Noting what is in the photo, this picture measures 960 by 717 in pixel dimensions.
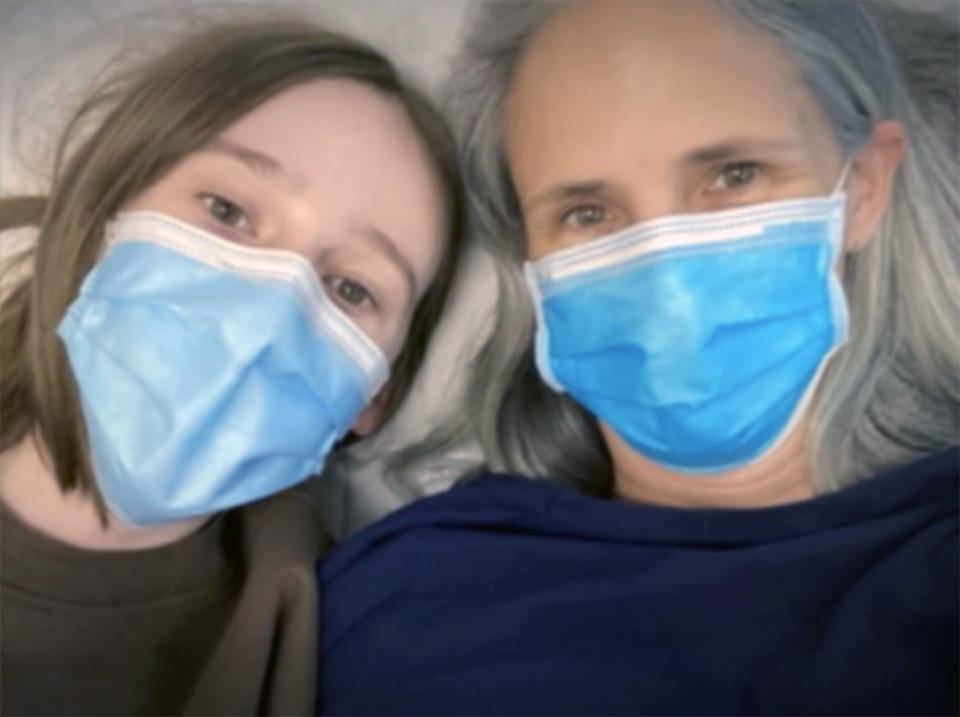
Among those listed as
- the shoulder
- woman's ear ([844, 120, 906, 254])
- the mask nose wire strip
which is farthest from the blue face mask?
woman's ear ([844, 120, 906, 254])

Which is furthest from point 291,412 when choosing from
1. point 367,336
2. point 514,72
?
point 514,72

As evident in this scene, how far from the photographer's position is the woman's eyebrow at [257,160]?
902 millimetres

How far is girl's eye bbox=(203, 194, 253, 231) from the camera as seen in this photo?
2.95ft

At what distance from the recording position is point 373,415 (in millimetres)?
1043

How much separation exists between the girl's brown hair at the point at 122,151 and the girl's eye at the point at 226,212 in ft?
0.16

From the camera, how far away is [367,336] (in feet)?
3.09

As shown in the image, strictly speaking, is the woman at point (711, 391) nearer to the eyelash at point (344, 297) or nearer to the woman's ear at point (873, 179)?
the woman's ear at point (873, 179)

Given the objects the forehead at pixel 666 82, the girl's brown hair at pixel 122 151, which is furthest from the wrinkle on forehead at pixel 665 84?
the girl's brown hair at pixel 122 151

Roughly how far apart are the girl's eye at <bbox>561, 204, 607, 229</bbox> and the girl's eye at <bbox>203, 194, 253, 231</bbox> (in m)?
0.25

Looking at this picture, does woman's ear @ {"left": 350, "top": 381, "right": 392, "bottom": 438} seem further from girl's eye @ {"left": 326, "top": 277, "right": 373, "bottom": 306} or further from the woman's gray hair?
the woman's gray hair

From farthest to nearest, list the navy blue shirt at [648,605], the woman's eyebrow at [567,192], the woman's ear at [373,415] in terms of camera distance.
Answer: the woman's ear at [373,415], the woman's eyebrow at [567,192], the navy blue shirt at [648,605]

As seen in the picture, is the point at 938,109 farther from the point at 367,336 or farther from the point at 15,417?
the point at 15,417

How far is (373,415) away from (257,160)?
0.26 meters

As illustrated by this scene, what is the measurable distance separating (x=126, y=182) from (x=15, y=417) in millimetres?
213
